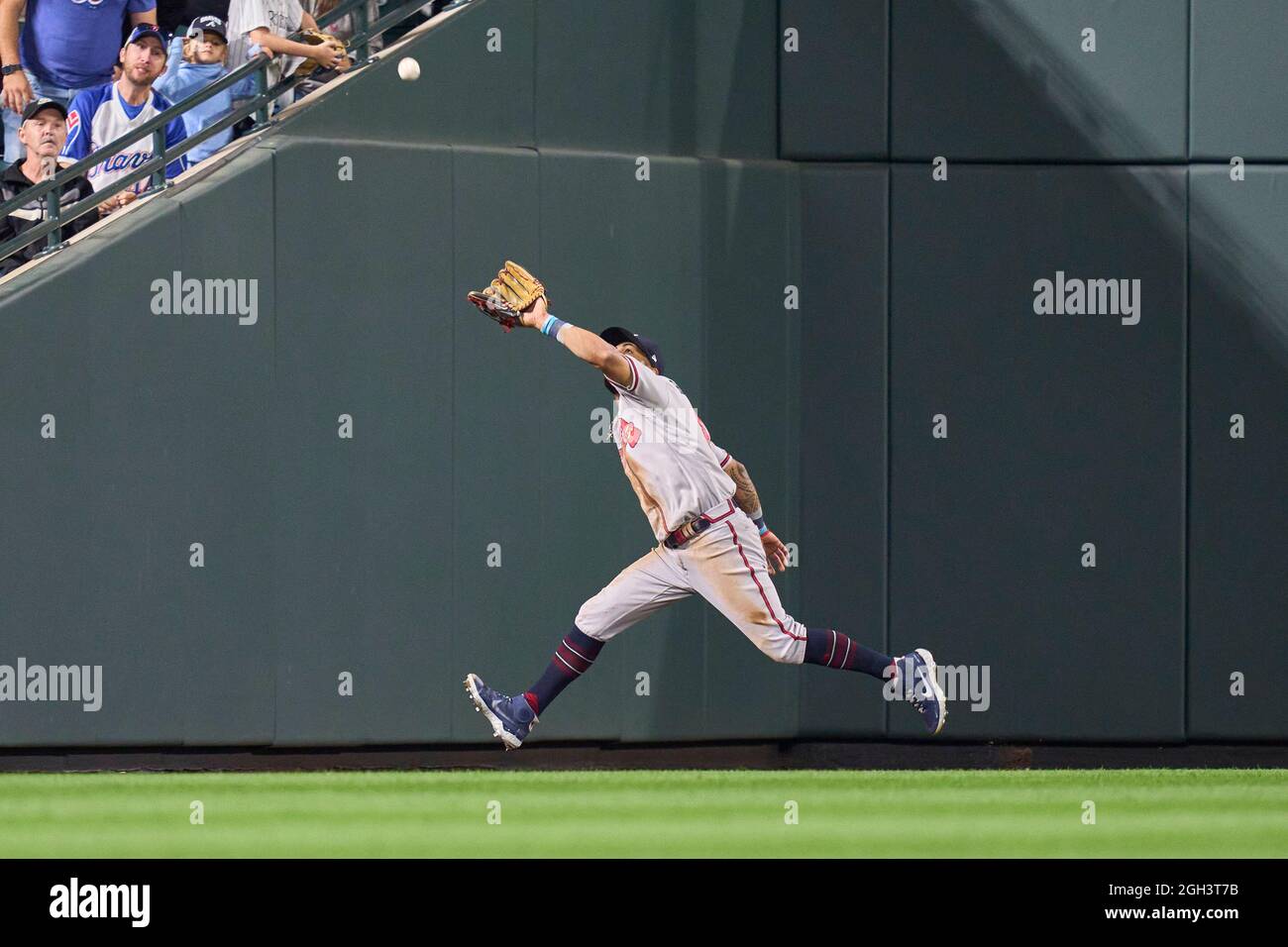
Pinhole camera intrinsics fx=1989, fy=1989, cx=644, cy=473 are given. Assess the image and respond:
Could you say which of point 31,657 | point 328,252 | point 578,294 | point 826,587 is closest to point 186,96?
point 328,252

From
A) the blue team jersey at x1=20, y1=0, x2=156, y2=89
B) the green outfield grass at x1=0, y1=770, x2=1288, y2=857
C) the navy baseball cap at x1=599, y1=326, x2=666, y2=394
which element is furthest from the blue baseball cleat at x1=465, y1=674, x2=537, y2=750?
the blue team jersey at x1=20, y1=0, x2=156, y2=89

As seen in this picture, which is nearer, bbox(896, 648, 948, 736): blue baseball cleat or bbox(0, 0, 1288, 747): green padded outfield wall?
bbox(896, 648, 948, 736): blue baseball cleat

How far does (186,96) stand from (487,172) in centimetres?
176

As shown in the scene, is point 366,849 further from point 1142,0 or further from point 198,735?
point 1142,0

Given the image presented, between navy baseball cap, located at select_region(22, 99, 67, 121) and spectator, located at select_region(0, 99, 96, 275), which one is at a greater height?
navy baseball cap, located at select_region(22, 99, 67, 121)

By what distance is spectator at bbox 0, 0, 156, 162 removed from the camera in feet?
37.7

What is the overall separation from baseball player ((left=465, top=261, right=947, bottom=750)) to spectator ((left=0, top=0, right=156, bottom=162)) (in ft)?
11.2

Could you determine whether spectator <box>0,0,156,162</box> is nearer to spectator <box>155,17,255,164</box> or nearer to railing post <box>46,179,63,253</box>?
spectator <box>155,17,255,164</box>

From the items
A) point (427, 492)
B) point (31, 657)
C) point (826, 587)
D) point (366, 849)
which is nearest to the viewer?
point (366, 849)

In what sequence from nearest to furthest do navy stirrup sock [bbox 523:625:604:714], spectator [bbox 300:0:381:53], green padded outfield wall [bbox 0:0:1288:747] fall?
1. navy stirrup sock [bbox 523:625:604:714]
2. green padded outfield wall [bbox 0:0:1288:747]
3. spectator [bbox 300:0:381:53]

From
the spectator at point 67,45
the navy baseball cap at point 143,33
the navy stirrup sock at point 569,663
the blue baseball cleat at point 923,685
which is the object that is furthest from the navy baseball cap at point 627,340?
the spectator at point 67,45

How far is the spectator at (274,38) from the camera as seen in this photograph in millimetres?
10898

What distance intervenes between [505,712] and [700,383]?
8.48 ft

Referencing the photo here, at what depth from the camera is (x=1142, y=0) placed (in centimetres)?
1203
